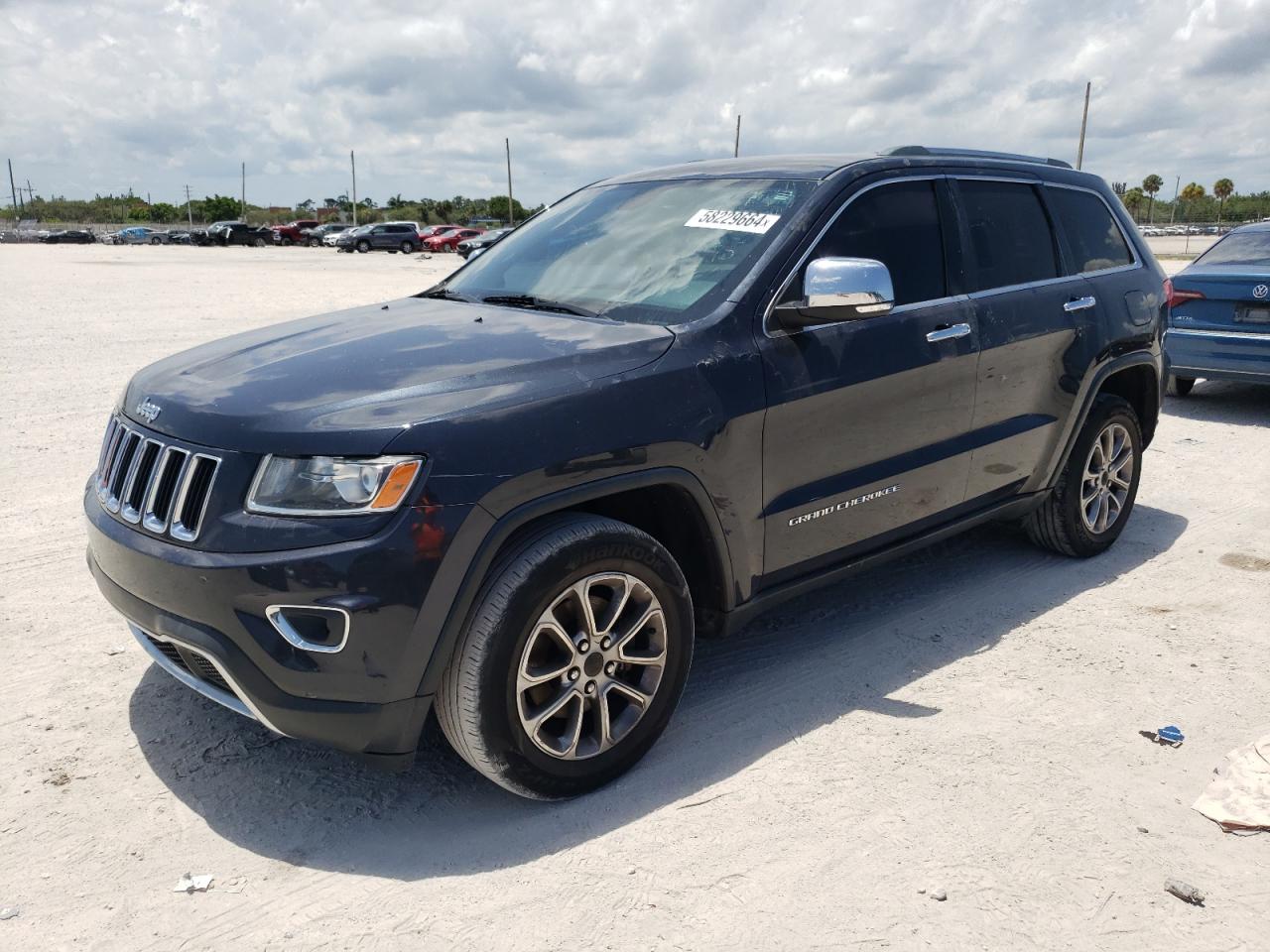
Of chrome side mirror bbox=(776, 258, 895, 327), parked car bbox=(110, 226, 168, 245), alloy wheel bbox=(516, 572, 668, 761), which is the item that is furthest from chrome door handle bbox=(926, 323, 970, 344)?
parked car bbox=(110, 226, 168, 245)

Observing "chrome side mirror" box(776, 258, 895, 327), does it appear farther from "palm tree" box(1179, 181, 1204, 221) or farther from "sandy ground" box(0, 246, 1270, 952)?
"palm tree" box(1179, 181, 1204, 221)

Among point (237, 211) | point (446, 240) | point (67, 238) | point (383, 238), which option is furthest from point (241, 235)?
point (237, 211)

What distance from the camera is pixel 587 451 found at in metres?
2.99

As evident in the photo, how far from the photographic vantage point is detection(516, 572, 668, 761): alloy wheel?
119 inches

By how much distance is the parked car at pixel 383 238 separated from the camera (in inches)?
1964

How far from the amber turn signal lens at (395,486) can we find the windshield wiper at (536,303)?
1.14 metres

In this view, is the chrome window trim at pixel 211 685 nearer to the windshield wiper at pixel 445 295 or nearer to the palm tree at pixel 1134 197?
the windshield wiper at pixel 445 295

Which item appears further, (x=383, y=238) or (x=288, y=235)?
(x=288, y=235)

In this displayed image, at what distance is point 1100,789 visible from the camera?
10.7 feet

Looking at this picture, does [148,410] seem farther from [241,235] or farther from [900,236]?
[241,235]

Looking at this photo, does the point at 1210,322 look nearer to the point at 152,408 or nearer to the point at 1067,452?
the point at 1067,452

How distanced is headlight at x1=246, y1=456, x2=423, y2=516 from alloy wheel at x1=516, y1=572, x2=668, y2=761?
22.4 inches

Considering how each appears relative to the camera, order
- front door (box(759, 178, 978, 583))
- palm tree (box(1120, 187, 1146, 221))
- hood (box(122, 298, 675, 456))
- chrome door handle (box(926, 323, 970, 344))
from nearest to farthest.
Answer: hood (box(122, 298, 675, 456)), front door (box(759, 178, 978, 583)), chrome door handle (box(926, 323, 970, 344)), palm tree (box(1120, 187, 1146, 221))

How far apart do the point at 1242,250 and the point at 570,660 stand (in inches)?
321
